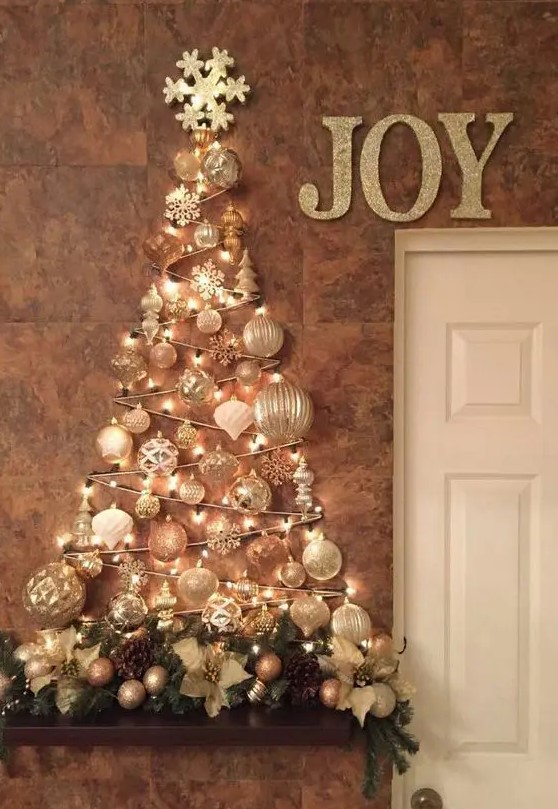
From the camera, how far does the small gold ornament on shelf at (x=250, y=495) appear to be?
57.0 inches

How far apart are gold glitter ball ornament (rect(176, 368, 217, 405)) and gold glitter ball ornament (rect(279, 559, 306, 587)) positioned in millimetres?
418

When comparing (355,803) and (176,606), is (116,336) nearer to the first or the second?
(176,606)

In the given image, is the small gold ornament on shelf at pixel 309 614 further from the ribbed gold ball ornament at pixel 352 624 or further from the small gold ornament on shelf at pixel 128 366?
the small gold ornament on shelf at pixel 128 366

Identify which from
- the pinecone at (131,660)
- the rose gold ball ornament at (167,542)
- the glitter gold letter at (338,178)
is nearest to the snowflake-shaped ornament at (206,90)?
the glitter gold letter at (338,178)

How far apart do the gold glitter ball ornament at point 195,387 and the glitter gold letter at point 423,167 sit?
539 mm

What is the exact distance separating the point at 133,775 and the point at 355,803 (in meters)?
0.51

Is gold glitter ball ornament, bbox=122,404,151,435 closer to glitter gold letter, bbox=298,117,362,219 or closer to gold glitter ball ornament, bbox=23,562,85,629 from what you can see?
gold glitter ball ornament, bbox=23,562,85,629

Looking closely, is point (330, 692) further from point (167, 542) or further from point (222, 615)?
point (167, 542)

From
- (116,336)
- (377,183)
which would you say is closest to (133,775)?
(116,336)

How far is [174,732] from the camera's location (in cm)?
134

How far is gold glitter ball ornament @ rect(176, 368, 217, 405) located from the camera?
145 centimetres

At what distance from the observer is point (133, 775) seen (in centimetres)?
150

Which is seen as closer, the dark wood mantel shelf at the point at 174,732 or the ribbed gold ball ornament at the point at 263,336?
the dark wood mantel shelf at the point at 174,732

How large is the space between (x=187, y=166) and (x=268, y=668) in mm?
1098
